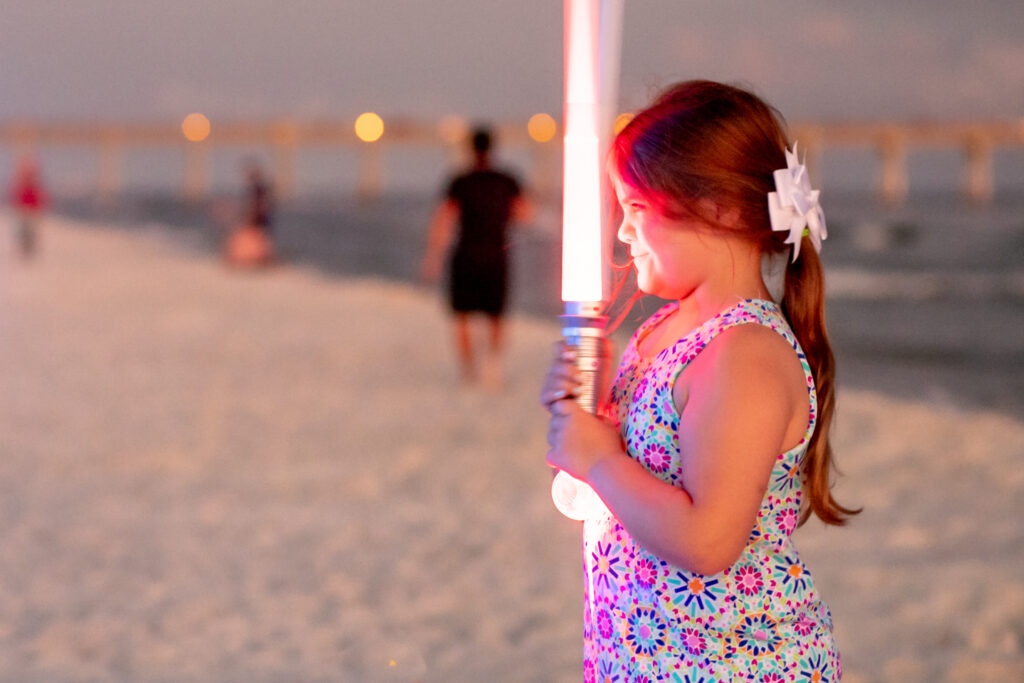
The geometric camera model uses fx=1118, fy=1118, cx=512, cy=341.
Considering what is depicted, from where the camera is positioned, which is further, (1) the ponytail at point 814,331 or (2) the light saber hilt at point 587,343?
(1) the ponytail at point 814,331

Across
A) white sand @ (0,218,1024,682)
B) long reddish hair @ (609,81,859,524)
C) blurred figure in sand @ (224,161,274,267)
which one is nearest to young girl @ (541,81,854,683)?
long reddish hair @ (609,81,859,524)

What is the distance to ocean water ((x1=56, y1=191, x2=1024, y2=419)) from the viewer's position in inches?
336

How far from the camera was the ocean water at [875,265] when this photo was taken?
8.53m

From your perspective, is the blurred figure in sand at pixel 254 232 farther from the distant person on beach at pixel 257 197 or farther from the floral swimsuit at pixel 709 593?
the floral swimsuit at pixel 709 593

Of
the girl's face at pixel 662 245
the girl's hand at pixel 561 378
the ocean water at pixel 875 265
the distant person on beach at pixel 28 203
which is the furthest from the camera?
the distant person on beach at pixel 28 203

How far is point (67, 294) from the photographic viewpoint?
1115 cm

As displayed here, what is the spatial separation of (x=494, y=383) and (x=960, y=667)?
165 inches

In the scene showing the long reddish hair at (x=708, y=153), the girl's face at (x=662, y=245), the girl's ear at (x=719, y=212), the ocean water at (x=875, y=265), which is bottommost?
the ocean water at (x=875, y=265)

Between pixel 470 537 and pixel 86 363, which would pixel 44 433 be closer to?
pixel 86 363

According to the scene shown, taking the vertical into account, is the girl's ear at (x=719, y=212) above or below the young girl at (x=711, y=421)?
above

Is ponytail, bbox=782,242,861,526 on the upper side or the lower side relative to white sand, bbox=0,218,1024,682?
upper

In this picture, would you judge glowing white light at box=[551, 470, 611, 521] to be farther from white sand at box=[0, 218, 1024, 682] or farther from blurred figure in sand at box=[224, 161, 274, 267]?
blurred figure in sand at box=[224, 161, 274, 267]

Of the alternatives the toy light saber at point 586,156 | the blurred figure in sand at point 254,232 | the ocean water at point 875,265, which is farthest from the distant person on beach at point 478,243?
the blurred figure in sand at point 254,232

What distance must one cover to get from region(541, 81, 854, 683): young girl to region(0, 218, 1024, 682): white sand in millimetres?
1429
